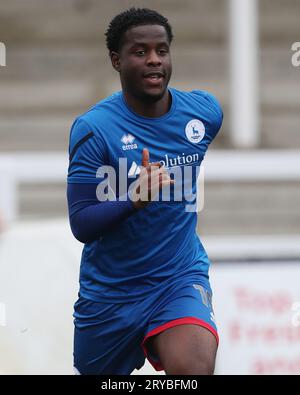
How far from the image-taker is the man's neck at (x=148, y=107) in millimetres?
4695

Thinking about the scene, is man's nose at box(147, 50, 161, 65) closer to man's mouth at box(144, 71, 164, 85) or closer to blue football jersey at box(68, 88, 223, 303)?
man's mouth at box(144, 71, 164, 85)

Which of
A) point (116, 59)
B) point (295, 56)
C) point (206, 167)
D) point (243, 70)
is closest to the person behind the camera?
point (116, 59)

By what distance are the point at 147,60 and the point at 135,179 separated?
1.57ft

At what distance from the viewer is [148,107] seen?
15.4ft

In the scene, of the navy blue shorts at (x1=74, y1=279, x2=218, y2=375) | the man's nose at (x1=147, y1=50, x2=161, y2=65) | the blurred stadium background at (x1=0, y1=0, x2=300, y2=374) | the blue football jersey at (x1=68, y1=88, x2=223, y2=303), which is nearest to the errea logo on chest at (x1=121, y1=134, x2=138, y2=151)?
the blue football jersey at (x1=68, y1=88, x2=223, y2=303)

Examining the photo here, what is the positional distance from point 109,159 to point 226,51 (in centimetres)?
691

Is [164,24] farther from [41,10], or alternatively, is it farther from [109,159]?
[41,10]

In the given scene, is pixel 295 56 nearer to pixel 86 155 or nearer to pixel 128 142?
pixel 128 142

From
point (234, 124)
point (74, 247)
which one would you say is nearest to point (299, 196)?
point (234, 124)

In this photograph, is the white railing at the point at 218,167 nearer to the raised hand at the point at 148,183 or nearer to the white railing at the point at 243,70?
the white railing at the point at 243,70

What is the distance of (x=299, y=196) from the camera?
1021 cm

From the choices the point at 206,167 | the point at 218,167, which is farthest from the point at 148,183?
the point at 218,167

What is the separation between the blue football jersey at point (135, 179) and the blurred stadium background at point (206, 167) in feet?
5.83

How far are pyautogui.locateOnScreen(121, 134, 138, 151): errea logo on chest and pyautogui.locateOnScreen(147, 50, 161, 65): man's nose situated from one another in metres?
0.31
